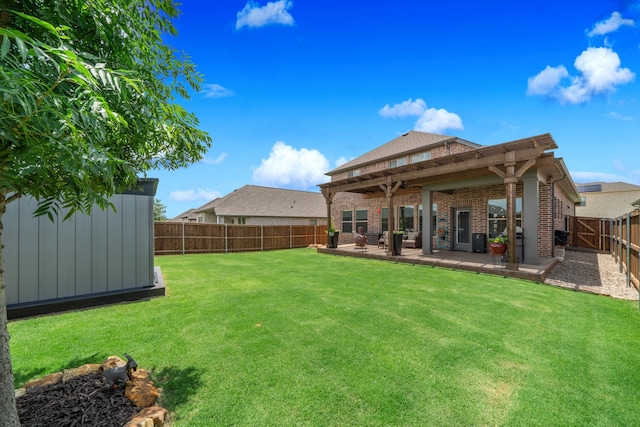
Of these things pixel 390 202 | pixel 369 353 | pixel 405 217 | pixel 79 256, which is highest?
pixel 390 202

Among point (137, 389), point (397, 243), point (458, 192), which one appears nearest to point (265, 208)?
point (397, 243)

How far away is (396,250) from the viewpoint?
36.3ft

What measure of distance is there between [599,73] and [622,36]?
3150mm

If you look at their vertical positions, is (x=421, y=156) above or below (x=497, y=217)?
above

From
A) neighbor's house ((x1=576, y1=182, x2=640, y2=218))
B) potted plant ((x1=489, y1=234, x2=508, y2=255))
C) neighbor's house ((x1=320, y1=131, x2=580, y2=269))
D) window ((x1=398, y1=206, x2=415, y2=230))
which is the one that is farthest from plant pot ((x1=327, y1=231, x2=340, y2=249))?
neighbor's house ((x1=576, y1=182, x2=640, y2=218))

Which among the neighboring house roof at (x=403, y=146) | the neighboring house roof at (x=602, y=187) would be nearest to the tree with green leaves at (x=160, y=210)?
the neighboring house roof at (x=403, y=146)

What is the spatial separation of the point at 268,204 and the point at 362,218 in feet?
34.8

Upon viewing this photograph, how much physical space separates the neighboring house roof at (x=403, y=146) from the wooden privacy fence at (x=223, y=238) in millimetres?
6508

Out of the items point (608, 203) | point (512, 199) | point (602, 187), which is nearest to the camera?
point (512, 199)

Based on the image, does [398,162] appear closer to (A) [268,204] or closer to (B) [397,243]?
(B) [397,243]

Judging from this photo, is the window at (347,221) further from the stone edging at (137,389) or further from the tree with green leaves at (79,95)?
the stone edging at (137,389)

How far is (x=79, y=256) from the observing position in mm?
5086

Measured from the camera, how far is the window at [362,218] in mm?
17766

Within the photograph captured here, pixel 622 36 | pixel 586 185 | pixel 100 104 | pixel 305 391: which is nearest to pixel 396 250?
pixel 305 391
